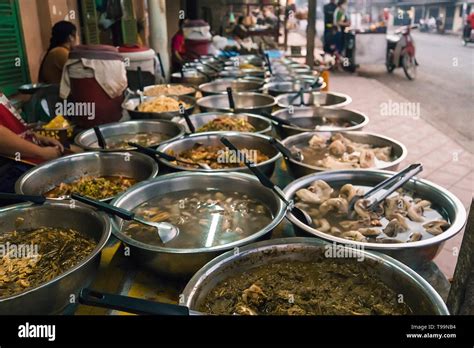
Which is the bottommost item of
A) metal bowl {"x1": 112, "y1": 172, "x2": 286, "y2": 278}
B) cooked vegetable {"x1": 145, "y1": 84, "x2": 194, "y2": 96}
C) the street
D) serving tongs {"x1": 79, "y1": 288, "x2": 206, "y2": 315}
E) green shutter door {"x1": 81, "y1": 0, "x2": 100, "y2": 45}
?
the street

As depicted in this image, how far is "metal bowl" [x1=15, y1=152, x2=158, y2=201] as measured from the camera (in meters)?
2.10

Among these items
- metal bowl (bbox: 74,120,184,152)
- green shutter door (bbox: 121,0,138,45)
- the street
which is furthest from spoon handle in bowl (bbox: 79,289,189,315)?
green shutter door (bbox: 121,0,138,45)

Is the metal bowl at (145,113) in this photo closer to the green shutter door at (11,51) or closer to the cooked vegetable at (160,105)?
the cooked vegetable at (160,105)

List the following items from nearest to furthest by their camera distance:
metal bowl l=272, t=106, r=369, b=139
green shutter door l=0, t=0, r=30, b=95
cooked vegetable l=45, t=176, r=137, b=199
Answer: cooked vegetable l=45, t=176, r=137, b=199 < metal bowl l=272, t=106, r=369, b=139 < green shutter door l=0, t=0, r=30, b=95

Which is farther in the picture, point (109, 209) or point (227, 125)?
point (227, 125)

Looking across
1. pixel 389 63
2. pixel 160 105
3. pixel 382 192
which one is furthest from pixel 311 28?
pixel 389 63

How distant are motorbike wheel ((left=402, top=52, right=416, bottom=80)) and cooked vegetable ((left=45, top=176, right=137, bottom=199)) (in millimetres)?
11363

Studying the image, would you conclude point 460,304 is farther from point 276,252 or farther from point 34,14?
point 34,14

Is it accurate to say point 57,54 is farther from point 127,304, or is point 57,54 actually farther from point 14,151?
point 127,304

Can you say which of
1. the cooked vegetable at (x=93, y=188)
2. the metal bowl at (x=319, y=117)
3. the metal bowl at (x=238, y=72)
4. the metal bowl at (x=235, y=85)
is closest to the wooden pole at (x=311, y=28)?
the metal bowl at (x=238, y=72)

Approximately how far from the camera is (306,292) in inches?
50.1

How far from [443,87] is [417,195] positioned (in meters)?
9.70

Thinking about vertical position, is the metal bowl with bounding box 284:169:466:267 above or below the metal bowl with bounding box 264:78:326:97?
below

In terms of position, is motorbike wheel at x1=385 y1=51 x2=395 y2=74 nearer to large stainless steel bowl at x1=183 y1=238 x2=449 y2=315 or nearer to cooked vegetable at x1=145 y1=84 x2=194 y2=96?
cooked vegetable at x1=145 y1=84 x2=194 y2=96
